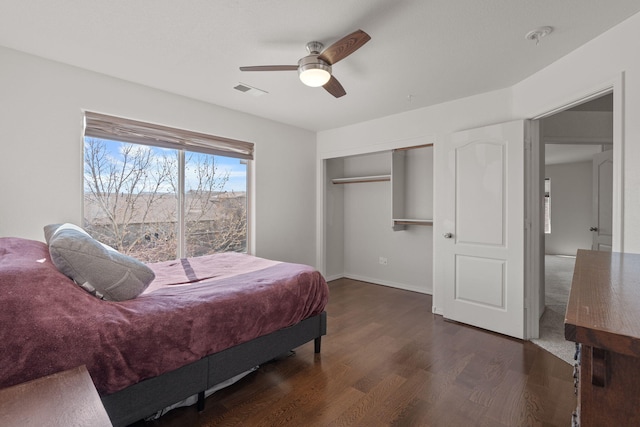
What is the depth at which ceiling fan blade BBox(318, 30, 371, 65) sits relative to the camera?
69.4 inches

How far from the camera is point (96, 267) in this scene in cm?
156

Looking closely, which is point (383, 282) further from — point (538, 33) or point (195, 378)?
point (538, 33)

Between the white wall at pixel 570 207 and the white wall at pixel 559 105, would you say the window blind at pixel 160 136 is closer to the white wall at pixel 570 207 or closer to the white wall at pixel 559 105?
the white wall at pixel 559 105

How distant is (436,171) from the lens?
3.53 metres

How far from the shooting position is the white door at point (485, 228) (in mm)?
2855

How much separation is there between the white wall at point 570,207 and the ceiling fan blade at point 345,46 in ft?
27.1

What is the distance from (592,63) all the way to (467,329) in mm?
2533

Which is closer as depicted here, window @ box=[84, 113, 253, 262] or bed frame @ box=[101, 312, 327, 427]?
bed frame @ box=[101, 312, 327, 427]

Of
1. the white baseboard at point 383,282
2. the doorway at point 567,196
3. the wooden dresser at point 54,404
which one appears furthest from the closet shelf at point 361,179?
the wooden dresser at point 54,404

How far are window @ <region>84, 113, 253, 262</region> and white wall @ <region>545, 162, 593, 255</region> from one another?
8.04 metres

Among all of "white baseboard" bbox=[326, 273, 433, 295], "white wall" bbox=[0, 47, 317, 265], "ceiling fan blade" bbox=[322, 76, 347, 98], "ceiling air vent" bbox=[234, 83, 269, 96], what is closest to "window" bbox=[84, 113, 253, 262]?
"white wall" bbox=[0, 47, 317, 265]

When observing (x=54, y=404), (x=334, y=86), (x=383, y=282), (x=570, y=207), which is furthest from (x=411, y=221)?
(x=570, y=207)

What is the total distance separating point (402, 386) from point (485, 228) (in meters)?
1.81

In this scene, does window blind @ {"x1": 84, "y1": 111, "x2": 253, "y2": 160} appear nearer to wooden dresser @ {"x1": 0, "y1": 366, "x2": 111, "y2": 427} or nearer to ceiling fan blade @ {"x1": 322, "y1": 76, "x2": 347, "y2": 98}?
ceiling fan blade @ {"x1": 322, "y1": 76, "x2": 347, "y2": 98}
